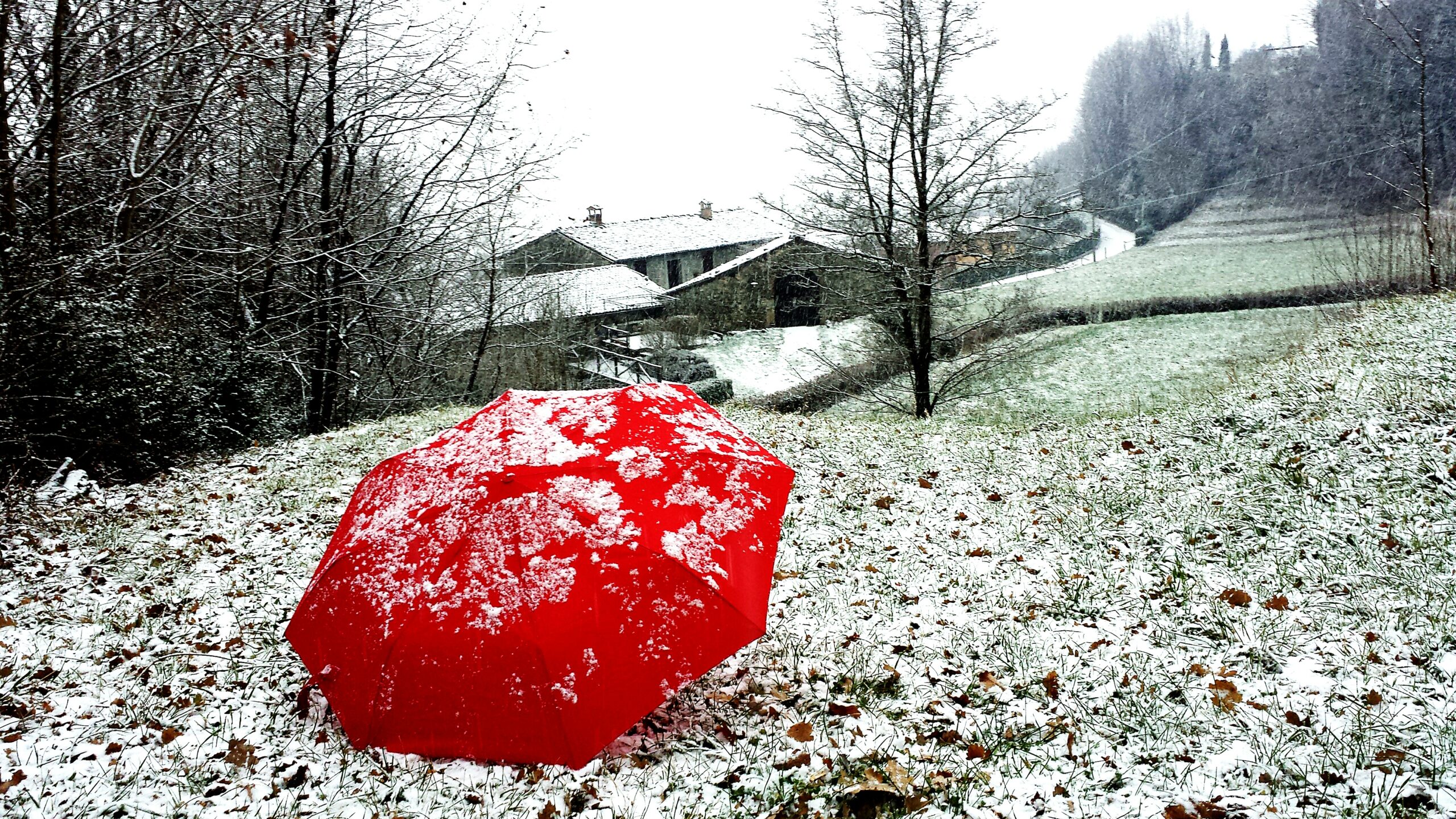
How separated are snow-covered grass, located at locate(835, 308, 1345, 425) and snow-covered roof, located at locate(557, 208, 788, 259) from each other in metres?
20.5

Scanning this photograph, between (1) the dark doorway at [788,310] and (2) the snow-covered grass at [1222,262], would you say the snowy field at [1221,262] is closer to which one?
(2) the snow-covered grass at [1222,262]

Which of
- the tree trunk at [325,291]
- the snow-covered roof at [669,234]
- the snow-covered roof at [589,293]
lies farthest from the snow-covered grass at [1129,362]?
the snow-covered roof at [669,234]

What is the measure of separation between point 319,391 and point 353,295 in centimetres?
177

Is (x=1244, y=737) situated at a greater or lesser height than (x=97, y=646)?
lesser

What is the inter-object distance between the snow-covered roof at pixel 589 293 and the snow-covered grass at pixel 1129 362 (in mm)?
8760

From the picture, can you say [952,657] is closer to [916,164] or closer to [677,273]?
[916,164]

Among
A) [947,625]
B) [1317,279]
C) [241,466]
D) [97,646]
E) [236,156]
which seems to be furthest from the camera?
[1317,279]

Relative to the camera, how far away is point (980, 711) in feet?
11.3

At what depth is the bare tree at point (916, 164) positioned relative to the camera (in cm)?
1150

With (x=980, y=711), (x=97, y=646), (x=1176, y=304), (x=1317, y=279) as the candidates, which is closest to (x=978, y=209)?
(x=980, y=711)

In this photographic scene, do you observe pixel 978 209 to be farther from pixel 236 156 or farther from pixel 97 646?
pixel 97 646

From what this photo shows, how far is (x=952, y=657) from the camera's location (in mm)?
3977

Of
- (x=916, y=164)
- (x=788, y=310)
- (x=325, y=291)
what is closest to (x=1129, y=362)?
(x=916, y=164)

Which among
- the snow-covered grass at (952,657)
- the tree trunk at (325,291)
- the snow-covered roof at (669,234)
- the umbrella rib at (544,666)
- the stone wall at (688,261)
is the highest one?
the snow-covered roof at (669,234)
